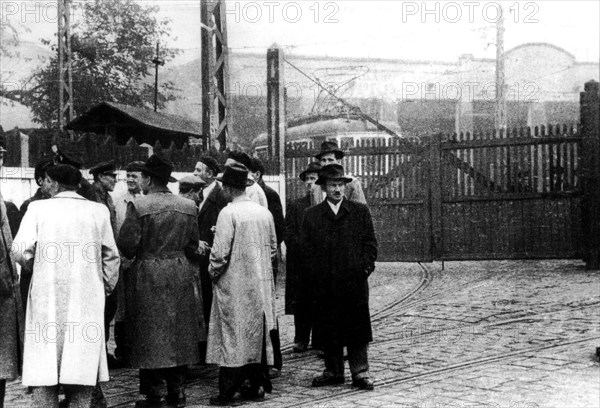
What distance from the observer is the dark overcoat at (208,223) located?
7.51 m

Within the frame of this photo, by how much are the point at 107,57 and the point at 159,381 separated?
30.4 m

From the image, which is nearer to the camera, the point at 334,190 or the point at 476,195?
the point at 334,190

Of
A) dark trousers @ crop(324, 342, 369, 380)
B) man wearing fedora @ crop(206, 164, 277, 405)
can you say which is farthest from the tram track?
man wearing fedora @ crop(206, 164, 277, 405)

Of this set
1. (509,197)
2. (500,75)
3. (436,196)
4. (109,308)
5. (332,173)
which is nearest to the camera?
(332,173)

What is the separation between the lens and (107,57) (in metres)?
34.7

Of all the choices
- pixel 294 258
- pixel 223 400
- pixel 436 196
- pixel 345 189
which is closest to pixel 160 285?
pixel 223 400

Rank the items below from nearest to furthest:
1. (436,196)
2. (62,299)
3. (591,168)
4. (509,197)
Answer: (62,299) < (591,168) < (509,197) < (436,196)

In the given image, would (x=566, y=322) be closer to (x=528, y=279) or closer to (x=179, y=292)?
(x=528, y=279)

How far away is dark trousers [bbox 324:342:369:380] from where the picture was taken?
6734 millimetres

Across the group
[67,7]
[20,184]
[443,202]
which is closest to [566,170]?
[443,202]

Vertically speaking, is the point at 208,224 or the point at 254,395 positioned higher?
the point at 208,224

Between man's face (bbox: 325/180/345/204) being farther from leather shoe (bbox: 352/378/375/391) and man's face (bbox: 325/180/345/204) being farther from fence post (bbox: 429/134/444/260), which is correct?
fence post (bbox: 429/134/444/260)

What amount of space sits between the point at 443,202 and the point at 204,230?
8043 millimetres

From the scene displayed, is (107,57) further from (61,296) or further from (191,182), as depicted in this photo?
(61,296)
